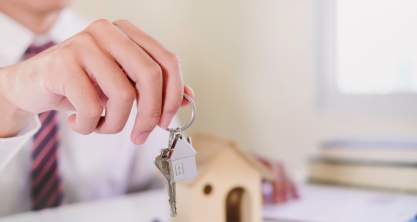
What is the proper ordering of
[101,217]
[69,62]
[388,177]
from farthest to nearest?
[388,177]
[101,217]
[69,62]

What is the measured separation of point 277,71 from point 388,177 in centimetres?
33

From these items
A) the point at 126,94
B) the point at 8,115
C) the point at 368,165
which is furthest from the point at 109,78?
the point at 368,165

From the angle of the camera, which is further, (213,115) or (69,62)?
(213,115)

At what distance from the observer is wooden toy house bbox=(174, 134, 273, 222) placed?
697 mm

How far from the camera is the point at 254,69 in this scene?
1316 millimetres

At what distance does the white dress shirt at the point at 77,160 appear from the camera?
3.20 ft

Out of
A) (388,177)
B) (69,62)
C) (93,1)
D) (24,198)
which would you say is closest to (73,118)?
(69,62)

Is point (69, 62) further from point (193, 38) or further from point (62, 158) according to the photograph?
point (193, 38)

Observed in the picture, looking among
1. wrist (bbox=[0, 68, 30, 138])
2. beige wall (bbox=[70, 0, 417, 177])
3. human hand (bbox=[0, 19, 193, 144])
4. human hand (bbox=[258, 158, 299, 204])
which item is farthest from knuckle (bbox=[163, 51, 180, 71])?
beige wall (bbox=[70, 0, 417, 177])

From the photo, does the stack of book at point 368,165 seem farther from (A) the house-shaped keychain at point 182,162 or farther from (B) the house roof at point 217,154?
(A) the house-shaped keychain at point 182,162

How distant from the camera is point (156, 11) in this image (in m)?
1.25

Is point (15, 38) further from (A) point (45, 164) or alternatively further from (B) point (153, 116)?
(B) point (153, 116)

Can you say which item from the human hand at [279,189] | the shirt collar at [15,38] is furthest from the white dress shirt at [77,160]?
the human hand at [279,189]

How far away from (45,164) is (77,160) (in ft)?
0.27
